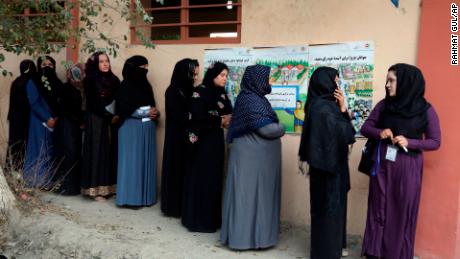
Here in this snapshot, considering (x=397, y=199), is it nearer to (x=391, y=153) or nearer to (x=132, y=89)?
(x=391, y=153)

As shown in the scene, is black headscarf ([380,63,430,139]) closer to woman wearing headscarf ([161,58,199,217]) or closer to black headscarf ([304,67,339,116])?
black headscarf ([304,67,339,116])

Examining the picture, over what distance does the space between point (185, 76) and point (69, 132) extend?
1.76m

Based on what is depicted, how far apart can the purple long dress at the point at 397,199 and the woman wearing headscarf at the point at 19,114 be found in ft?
13.7

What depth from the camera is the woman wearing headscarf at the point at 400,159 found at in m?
3.25

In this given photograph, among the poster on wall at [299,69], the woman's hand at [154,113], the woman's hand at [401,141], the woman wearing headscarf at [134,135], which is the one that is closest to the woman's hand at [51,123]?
the woman wearing headscarf at [134,135]

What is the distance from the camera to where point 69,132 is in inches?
206

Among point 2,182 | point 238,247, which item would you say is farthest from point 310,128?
point 2,182

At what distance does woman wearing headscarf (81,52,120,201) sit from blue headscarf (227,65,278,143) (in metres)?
1.95

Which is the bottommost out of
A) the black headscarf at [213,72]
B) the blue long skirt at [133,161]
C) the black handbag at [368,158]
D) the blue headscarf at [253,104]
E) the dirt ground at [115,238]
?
the dirt ground at [115,238]

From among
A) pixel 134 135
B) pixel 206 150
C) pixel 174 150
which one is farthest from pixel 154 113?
pixel 206 150

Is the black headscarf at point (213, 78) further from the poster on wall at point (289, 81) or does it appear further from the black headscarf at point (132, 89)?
the black headscarf at point (132, 89)

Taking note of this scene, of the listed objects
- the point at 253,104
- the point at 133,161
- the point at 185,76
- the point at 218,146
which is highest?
the point at 185,76

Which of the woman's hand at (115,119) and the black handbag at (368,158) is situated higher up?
the woman's hand at (115,119)

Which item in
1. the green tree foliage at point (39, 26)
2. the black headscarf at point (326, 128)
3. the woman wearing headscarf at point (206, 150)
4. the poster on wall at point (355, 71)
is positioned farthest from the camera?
the woman wearing headscarf at point (206, 150)
